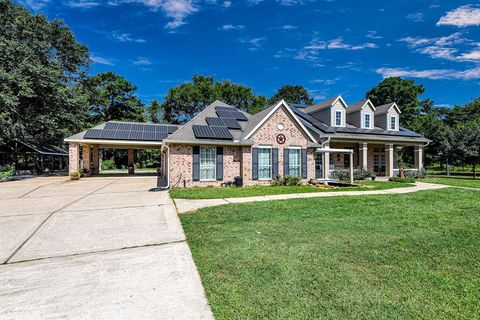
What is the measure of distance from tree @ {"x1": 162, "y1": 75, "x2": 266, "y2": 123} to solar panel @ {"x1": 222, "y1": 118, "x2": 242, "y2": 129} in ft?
71.9

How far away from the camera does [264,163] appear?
15.4 m

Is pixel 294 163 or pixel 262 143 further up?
pixel 262 143

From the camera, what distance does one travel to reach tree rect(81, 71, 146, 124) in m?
39.5

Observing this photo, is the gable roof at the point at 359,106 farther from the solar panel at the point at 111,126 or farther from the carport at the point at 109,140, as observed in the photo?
the solar panel at the point at 111,126

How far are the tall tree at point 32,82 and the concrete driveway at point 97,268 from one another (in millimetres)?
19631

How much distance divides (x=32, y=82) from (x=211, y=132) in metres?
18.7

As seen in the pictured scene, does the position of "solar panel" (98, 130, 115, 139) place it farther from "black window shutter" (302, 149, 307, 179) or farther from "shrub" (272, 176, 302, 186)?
"black window shutter" (302, 149, 307, 179)

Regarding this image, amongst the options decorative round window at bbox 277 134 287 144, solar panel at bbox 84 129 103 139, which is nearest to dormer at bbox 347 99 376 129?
decorative round window at bbox 277 134 287 144

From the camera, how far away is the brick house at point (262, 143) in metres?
14.2

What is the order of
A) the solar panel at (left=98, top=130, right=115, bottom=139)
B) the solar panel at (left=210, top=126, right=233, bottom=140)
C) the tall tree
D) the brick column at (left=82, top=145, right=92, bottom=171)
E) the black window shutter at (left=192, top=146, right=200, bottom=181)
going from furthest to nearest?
the brick column at (left=82, top=145, right=92, bottom=171) → the tall tree → the solar panel at (left=98, top=130, right=115, bottom=139) → the solar panel at (left=210, top=126, right=233, bottom=140) → the black window shutter at (left=192, top=146, right=200, bottom=181)

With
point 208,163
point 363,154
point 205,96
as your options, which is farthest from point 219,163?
point 205,96

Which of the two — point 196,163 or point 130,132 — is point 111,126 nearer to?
point 130,132

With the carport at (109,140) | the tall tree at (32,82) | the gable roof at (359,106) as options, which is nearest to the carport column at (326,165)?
the gable roof at (359,106)

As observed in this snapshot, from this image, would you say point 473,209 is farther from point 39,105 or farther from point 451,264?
point 39,105
